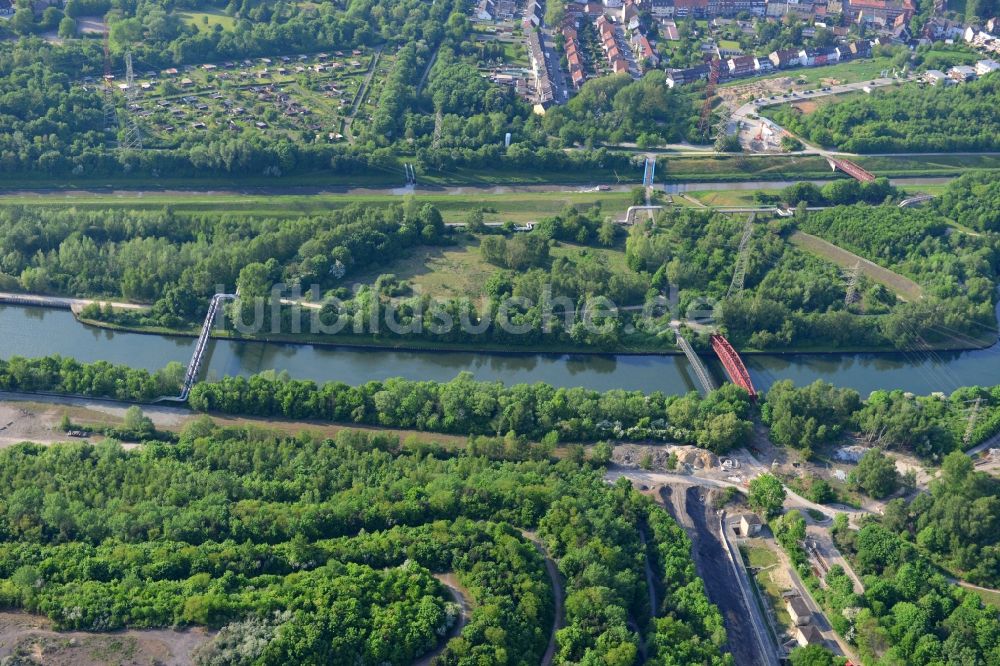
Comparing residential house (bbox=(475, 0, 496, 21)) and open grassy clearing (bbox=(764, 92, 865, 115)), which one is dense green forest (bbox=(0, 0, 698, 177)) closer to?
residential house (bbox=(475, 0, 496, 21))

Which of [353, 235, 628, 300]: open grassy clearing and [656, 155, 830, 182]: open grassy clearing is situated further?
[656, 155, 830, 182]: open grassy clearing

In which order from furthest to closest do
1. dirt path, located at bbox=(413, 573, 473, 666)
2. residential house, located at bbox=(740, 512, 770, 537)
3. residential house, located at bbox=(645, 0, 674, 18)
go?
residential house, located at bbox=(645, 0, 674, 18), residential house, located at bbox=(740, 512, 770, 537), dirt path, located at bbox=(413, 573, 473, 666)

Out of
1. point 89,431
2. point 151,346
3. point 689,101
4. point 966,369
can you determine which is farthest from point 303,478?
point 689,101

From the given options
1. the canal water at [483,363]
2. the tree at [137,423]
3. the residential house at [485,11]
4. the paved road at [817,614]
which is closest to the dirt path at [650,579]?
the paved road at [817,614]

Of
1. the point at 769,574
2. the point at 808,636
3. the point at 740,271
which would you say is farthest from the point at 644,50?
the point at 808,636

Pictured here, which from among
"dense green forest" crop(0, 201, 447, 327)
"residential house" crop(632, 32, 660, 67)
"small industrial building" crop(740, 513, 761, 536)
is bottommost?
"small industrial building" crop(740, 513, 761, 536)

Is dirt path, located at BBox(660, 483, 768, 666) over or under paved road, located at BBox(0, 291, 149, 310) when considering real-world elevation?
under

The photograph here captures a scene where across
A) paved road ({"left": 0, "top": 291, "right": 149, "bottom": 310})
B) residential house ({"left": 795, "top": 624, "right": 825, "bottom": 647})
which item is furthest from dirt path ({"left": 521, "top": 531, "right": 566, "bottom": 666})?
paved road ({"left": 0, "top": 291, "right": 149, "bottom": 310})
